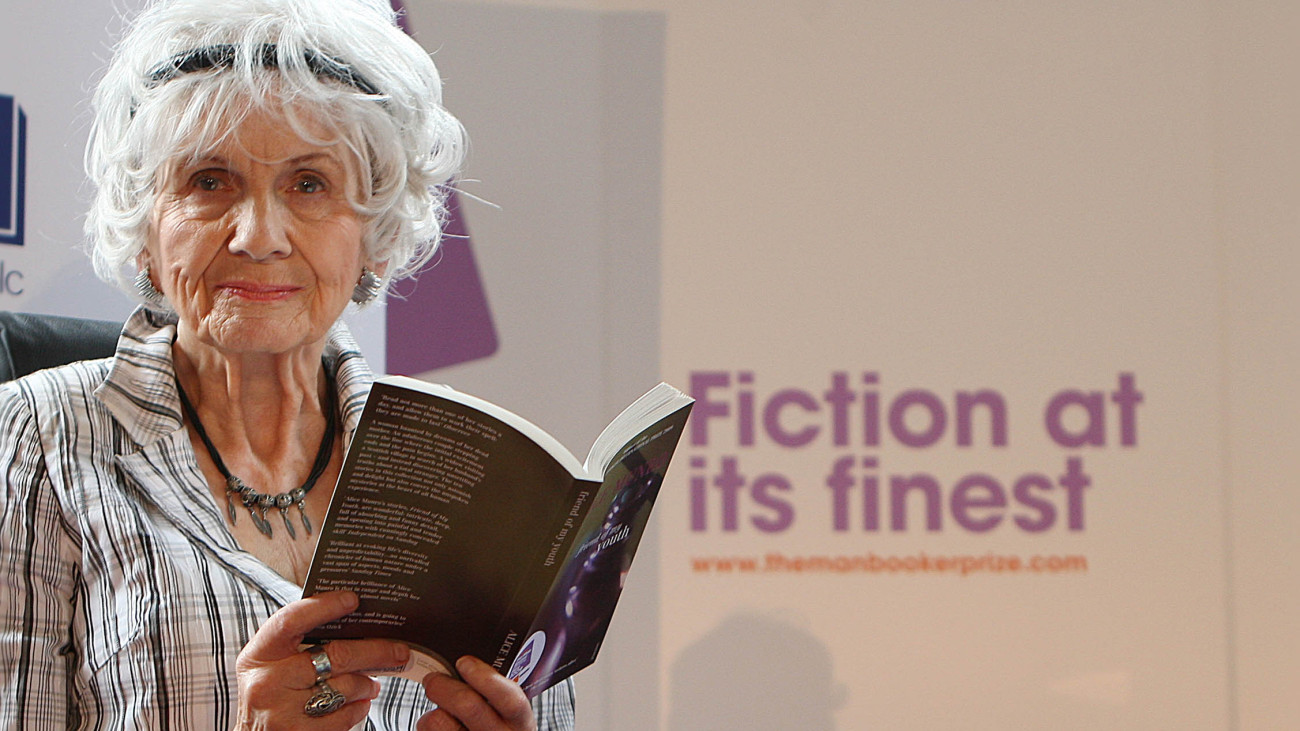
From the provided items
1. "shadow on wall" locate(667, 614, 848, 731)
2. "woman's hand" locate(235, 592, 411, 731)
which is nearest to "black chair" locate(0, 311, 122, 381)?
"woman's hand" locate(235, 592, 411, 731)

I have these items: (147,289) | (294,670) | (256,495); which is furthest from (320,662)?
(147,289)

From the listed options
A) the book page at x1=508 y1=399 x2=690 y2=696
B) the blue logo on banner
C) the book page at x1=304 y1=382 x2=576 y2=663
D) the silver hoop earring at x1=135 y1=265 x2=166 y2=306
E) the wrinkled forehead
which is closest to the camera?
the book page at x1=304 y1=382 x2=576 y2=663

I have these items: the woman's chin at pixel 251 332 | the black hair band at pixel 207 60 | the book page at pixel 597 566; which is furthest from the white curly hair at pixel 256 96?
the book page at pixel 597 566

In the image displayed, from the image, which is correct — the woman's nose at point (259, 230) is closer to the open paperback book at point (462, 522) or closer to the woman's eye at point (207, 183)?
the woman's eye at point (207, 183)

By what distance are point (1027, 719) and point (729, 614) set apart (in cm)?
72

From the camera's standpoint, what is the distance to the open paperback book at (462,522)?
0.84m

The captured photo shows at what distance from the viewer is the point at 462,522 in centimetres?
87

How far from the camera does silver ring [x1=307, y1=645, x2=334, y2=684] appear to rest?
36.7 inches

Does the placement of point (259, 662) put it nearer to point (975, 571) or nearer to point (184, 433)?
point (184, 433)

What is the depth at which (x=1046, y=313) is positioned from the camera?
269 cm

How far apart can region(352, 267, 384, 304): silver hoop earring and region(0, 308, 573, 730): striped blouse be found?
1.02 feet

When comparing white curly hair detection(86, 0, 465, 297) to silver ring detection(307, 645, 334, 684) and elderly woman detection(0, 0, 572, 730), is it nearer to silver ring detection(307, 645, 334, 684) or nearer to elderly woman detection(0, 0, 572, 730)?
elderly woman detection(0, 0, 572, 730)

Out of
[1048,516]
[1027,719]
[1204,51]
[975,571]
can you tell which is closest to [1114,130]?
[1204,51]

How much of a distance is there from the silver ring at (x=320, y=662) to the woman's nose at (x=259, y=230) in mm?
484
